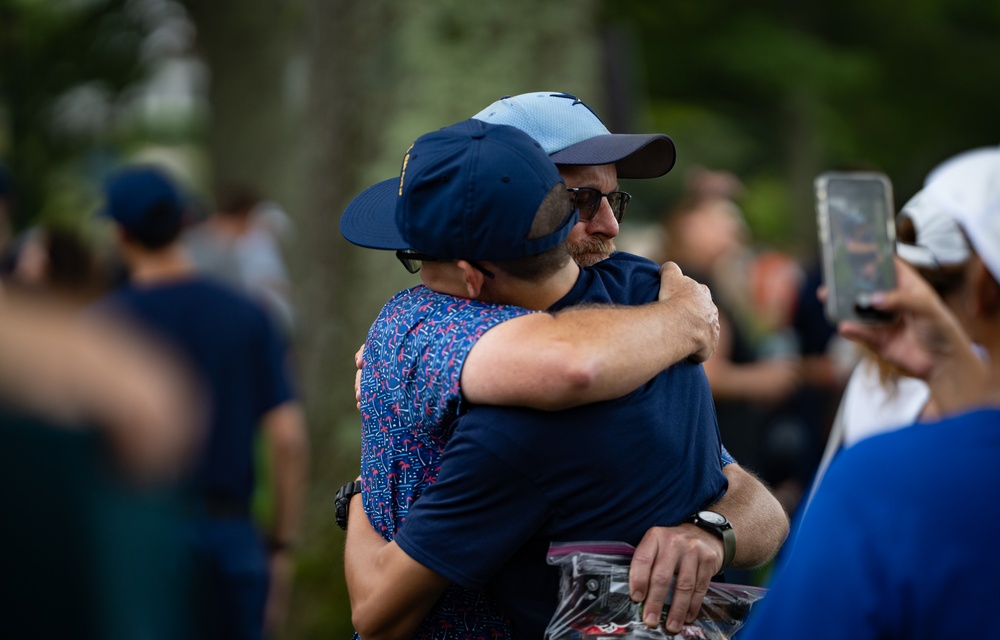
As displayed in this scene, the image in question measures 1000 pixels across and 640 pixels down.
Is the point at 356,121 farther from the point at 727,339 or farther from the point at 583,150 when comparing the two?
the point at 583,150

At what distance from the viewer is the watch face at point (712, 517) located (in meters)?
2.27

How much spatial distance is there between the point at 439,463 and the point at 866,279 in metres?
0.87

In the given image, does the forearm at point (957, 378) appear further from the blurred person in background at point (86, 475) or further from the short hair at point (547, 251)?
the blurred person in background at point (86, 475)

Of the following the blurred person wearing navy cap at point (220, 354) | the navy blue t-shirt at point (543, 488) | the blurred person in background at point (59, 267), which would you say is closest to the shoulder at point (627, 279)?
the navy blue t-shirt at point (543, 488)

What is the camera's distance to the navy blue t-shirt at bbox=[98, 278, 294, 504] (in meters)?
4.71

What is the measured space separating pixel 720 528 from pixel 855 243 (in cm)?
69

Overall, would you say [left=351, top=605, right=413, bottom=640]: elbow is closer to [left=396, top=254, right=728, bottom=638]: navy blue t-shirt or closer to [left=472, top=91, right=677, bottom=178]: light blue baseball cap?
[left=396, top=254, right=728, bottom=638]: navy blue t-shirt

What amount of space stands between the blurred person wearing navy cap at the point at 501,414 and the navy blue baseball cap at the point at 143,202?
8.99ft

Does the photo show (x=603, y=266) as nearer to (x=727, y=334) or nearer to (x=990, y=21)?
(x=727, y=334)

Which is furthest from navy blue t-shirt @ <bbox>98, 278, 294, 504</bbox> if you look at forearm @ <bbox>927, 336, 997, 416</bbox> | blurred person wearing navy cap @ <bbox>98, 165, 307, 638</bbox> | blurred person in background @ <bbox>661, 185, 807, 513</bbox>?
forearm @ <bbox>927, 336, 997, 416</bbox>

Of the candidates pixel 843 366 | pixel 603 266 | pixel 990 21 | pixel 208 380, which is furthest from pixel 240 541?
pixel 990 21

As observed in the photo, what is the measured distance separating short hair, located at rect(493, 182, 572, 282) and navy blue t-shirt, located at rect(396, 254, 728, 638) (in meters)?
0.08

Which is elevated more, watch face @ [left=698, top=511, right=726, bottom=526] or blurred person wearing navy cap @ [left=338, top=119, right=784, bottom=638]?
blurred person wearing navy cap @ [left=338, top=119, right=784, bottom=638]

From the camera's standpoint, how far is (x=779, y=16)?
2277 centimetres
